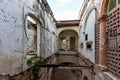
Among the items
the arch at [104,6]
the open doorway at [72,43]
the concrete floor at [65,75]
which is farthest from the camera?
the open doorway at [72,43]

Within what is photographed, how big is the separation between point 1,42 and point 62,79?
12.9 meters

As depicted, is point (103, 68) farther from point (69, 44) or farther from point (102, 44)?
point (69, 44)

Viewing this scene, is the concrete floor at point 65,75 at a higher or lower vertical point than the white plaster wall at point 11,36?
lower

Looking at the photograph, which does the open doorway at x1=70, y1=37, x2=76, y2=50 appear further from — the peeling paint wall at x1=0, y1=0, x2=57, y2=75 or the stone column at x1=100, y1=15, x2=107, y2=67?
the peeling paint wall at x1=0, y1=0, x2=57, y2=75

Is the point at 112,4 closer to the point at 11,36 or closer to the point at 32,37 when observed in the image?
the point at 11,36

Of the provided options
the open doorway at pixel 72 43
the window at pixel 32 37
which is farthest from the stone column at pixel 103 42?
the open doorway at pixel 72 43

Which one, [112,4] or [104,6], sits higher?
[104,6]

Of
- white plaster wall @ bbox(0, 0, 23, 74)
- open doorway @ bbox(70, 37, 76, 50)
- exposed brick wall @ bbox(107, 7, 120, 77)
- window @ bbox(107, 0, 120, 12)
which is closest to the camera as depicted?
white plaster wall @ bbox(0, 0, 23, 74)

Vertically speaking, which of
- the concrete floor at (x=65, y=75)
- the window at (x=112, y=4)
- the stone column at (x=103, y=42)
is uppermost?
the window at (x=112, y=4)

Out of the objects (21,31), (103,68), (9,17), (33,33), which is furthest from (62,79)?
(9,17)

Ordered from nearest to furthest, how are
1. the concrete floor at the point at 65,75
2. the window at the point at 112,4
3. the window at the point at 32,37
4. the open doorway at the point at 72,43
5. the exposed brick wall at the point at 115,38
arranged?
1. the exposed brick wall at the point at 115,38
2. the window at the point at 112,4
3. the window at the point at 32,37
4. the concrete floor at the point at 65,75
5. the open doorway at the point at 72,43

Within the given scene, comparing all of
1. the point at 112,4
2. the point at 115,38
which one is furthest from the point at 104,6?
the point at 115,38

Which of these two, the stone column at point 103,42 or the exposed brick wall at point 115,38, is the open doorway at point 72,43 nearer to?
the stone column at point 103,42

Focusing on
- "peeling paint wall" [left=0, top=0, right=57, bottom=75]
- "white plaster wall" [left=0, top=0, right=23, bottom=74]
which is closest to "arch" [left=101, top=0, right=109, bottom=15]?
"peeling paint wall" [left=0, top=0, right=57, bottom=75]
